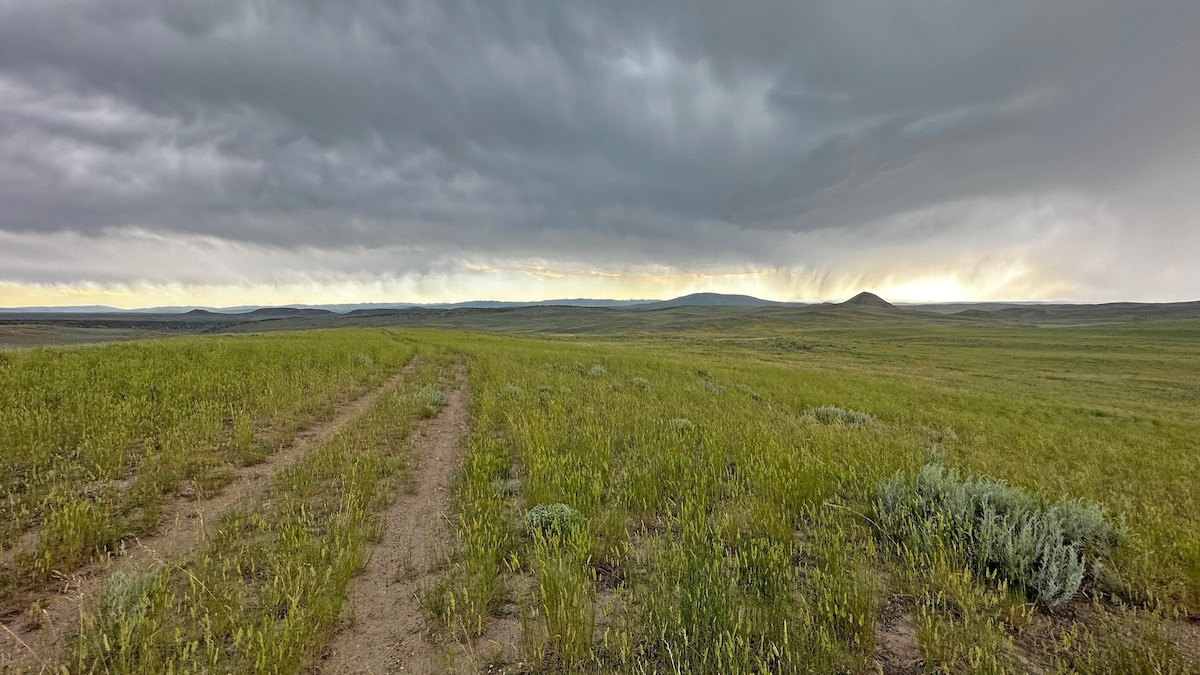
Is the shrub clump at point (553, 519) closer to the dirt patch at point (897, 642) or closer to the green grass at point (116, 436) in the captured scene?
the dirt patch at point (897, 642)

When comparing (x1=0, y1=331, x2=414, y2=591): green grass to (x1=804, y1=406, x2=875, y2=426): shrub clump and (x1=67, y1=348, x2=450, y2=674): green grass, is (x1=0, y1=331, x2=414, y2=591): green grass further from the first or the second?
(x1=804, y1=406, x2=875, y2=426): shrub clump

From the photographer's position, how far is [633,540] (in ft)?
15.6

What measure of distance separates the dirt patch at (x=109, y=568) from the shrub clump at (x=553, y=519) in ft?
10.9

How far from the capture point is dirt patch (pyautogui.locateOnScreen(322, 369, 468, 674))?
10.1ft

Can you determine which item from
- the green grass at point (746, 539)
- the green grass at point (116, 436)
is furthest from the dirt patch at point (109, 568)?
the green grass at point (746, 539)

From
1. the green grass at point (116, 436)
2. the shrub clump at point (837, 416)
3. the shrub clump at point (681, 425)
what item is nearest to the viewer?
the green grass at point (116, 436)

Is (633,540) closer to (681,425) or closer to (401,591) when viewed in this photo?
(401,591)

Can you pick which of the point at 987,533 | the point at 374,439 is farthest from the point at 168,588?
the point at 987,533

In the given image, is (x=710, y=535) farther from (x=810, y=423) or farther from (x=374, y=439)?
(x=810, y=423)

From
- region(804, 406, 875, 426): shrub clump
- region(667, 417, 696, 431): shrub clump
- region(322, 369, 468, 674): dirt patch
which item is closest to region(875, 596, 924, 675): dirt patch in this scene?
region(322, 369, 468, 674): dirt patch

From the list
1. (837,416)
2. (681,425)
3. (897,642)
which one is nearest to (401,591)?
(897,642)

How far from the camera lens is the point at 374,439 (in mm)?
8539

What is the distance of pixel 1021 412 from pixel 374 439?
2557 cm

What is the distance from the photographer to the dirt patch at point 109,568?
Answer: 301 centimetres
